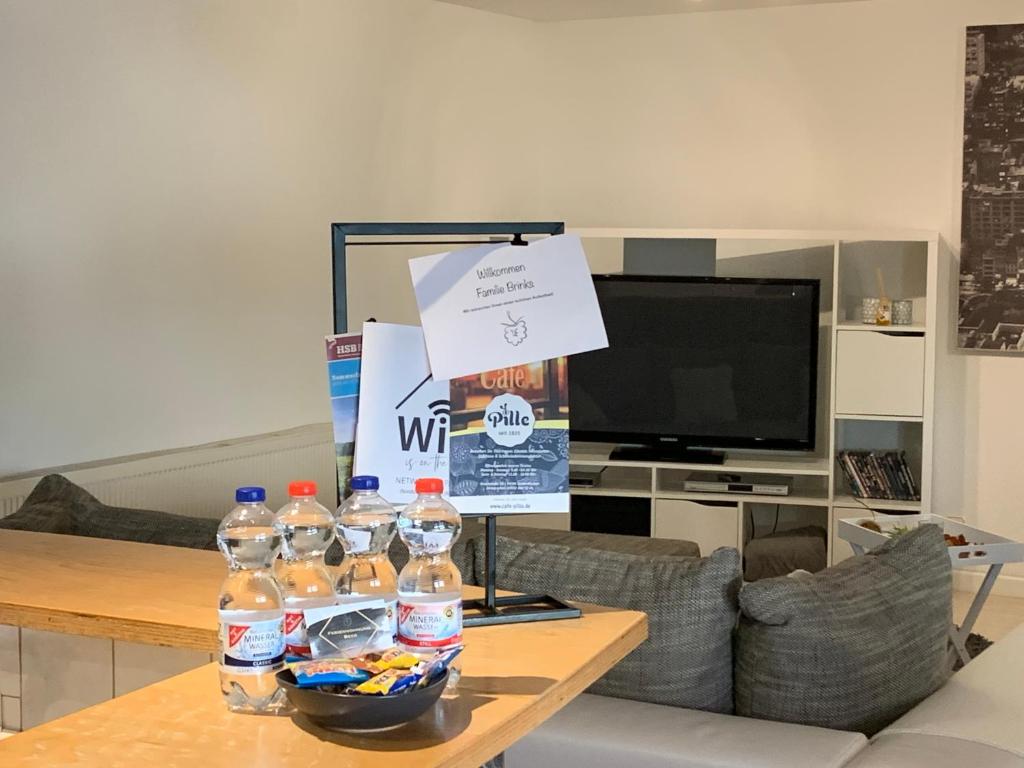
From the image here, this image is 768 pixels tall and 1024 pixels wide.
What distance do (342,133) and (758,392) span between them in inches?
83.4

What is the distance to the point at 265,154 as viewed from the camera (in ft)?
15.5

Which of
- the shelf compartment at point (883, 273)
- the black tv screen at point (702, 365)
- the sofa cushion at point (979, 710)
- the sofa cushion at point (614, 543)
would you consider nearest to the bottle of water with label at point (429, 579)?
the sofa cushion at point (979, 710)

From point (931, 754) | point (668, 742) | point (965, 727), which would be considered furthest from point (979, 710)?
point (668, 742)

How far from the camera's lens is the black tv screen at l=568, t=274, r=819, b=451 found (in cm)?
543

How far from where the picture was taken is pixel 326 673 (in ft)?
3.98

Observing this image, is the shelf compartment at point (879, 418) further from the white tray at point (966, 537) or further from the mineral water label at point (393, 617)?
the mineral water label at point (393, 617)

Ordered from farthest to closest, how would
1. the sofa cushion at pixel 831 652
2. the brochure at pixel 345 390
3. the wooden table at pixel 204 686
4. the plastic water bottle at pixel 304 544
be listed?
the sofa cushion at pixel 831 652
the brochure at pixel 345 390
the plastic water bottle at pixel 304 544
the wooden table at pixel 204 686

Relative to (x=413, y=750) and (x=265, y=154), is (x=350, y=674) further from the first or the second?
(x=265, y=154)

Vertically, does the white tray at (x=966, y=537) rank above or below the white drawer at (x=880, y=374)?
below

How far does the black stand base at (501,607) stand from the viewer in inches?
64.4

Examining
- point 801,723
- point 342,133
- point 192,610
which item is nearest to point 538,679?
point 192,610

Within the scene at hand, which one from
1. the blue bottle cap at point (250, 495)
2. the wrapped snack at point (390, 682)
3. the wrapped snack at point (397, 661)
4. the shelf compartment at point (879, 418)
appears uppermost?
the blue bottle cap at point (250, 495)

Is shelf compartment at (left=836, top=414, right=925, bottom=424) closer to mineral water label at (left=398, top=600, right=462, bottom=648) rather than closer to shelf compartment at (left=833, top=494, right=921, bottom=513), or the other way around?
shelf compartment at (left=833, top=494, right=921, bottom=513)

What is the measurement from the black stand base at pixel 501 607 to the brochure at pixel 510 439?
5cm
